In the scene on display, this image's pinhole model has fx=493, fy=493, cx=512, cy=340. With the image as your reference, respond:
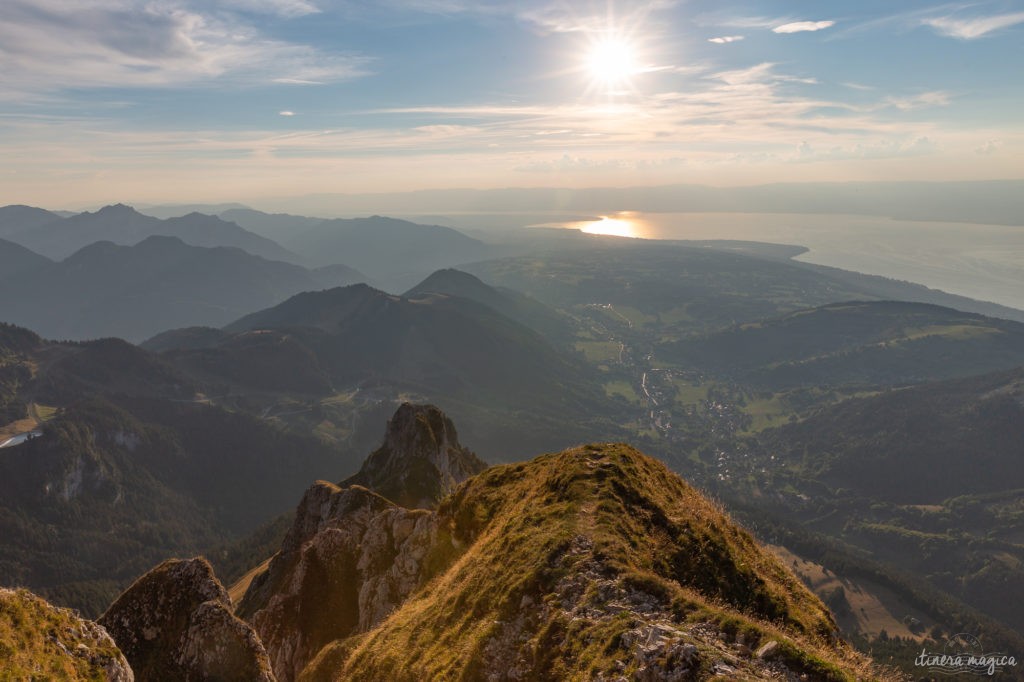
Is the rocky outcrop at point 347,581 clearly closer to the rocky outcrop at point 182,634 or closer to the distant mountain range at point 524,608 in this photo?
the distant mountain range at point 524,608

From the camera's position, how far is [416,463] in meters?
92.7

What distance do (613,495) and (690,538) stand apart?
5206mm

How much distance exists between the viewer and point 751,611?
25953 millimetres

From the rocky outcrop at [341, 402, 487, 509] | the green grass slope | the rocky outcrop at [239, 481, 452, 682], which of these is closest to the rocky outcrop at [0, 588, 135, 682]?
the green grass slope

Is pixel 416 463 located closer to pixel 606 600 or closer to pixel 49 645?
pixel 49 645

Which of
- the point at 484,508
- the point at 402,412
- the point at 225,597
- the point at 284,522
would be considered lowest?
the point at 284,522

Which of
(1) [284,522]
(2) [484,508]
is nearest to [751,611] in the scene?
(2) [484,508]

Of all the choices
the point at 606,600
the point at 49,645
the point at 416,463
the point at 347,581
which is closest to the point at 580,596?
the point at 606,600

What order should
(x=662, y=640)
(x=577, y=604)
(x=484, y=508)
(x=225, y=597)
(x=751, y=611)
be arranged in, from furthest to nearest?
(x=484, y=508), (x=225, y=597), (x=751, y=611), (x=577, y=604), (x=662, y=640)

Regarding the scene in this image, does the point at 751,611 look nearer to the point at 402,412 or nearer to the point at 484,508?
the point at 484,508

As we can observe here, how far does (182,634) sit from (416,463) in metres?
60.7

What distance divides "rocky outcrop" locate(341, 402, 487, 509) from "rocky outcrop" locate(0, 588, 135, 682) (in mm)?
58468

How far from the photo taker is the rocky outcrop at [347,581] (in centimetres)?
4603

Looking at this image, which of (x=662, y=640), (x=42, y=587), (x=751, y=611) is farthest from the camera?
(x=42, y=587)
